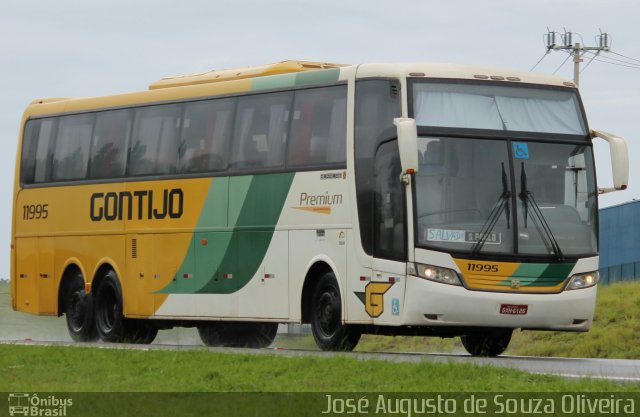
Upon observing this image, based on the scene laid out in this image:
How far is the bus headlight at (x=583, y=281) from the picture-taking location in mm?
20844

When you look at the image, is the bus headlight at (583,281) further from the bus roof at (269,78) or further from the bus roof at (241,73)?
the bus roof at (241,73)

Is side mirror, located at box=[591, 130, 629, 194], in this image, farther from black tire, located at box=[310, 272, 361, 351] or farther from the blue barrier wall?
the blue barrier wall

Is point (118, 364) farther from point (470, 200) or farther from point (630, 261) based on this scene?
point (630, 261)

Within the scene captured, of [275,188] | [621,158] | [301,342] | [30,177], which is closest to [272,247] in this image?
[275,188]

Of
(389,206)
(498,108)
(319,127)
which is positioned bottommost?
(389,206)

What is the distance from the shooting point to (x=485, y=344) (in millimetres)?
23234

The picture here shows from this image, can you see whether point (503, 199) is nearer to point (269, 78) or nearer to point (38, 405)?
point (269, 78)

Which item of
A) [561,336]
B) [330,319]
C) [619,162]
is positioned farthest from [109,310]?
[561,336]

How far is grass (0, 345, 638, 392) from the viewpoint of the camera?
46.1ft

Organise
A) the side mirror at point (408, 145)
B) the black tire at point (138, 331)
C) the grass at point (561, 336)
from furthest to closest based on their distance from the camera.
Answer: the grass at point (561, 336) → the black tire at point (138, 331) → the side mirror at point (408, 145)

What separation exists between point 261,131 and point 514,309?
495 centimetres

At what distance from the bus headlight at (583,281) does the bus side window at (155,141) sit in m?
7.05

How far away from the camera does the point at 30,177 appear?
28.9 metres

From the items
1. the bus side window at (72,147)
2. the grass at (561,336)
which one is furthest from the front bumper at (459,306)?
the grass at (561,336)
